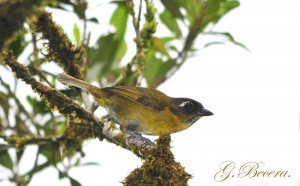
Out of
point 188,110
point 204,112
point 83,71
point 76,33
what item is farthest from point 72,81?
point 76,33

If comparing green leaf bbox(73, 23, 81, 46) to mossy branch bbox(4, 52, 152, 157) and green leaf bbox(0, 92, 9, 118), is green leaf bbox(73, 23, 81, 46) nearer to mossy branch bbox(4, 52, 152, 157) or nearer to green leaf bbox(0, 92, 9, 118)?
green leaf bbox(0, 92, 9, 118)

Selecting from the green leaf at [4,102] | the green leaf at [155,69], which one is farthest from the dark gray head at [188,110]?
the green leaf at [4,102]

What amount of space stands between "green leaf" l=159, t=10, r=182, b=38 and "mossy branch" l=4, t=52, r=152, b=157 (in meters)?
1.85

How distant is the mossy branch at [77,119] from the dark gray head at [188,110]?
1.47 m

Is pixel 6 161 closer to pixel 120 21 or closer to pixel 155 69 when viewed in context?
pixel 155 69

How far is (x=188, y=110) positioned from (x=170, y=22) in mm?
970

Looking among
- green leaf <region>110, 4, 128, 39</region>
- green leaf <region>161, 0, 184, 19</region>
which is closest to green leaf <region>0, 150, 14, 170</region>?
green leaf <region>110, 4, 128, 39</region>

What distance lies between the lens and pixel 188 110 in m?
5.57

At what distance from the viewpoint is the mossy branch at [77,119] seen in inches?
121

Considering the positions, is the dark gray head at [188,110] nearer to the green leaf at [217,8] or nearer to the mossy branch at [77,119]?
the green leaf at [217,8]

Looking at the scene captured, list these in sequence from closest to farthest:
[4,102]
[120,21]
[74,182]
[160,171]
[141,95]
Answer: [160,171] → [74,182] → [4,102] → [141,95] → [120,21]

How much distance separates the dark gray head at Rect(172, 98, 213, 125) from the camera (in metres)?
5.47

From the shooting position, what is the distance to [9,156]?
16.8 ft

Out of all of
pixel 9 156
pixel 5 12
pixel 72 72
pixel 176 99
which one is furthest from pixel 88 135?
pixel 5 12
